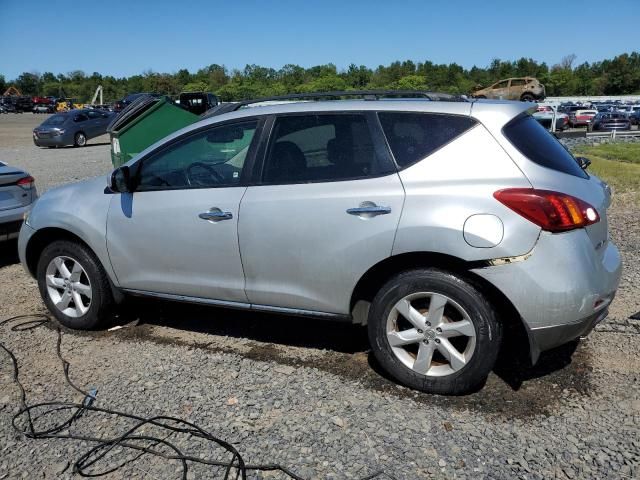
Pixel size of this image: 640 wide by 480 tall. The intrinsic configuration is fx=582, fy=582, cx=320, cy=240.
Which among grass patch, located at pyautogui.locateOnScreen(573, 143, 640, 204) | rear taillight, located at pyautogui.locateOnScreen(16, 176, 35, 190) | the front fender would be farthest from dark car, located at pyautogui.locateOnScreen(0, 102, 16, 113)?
the front fender

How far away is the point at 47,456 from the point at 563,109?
128ft

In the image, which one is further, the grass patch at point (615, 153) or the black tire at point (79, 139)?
the black tire at point (79, 139)

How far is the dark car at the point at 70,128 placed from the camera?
23797mm

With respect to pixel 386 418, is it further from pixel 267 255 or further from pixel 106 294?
Result: pixel 106 294

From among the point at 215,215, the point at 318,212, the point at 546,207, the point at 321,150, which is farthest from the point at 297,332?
the point at 546,207

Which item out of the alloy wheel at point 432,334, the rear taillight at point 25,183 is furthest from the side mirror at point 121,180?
the rear taillight at point 25,183

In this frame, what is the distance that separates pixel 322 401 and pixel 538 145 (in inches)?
78.8

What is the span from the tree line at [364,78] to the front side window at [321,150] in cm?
5973

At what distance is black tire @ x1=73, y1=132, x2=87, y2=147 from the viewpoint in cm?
2473

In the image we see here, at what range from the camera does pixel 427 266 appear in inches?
134

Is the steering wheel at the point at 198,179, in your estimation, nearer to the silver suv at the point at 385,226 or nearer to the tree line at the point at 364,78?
the silver suv at the point at 385,226

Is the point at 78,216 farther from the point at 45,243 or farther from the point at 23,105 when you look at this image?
the point at 23,105

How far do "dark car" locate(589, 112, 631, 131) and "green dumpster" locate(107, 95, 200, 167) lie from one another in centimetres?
2639

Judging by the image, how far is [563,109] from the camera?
3700 centimetres
